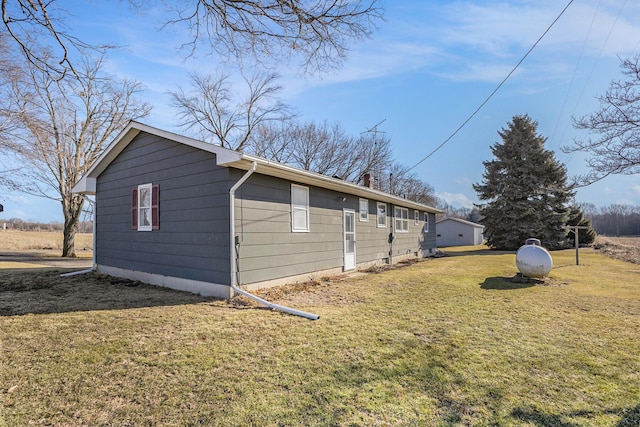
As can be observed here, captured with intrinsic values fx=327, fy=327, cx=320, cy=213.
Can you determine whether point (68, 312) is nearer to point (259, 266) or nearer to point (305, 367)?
point (259, 266)

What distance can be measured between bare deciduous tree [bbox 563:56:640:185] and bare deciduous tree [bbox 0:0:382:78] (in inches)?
273

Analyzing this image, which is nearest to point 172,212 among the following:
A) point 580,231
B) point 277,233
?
point 277,233

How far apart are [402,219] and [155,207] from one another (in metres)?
10.3

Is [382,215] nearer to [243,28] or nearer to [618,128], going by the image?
[618,128]

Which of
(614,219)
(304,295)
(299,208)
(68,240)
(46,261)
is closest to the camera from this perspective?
(304,295)

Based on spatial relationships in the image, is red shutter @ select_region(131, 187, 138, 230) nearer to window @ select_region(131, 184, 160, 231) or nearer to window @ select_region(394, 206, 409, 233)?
window @ select_region(131, 184, 160, 231)

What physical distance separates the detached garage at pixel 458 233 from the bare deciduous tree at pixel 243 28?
3292 cm

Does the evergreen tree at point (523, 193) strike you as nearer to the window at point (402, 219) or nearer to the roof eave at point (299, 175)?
the window at point (402, 219)

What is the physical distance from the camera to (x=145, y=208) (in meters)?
7.98

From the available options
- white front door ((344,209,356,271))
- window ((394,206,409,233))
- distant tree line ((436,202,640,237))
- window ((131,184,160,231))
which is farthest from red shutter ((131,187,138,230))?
distant tree line ((436,202,640,237))

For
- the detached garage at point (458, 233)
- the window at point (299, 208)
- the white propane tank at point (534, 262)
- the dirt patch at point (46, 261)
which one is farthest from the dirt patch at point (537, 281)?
the detached garage at point (458, 233)

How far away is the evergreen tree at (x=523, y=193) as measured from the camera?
22.4 meters

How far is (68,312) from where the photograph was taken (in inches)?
200

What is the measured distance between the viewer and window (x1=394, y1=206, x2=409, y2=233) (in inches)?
557
